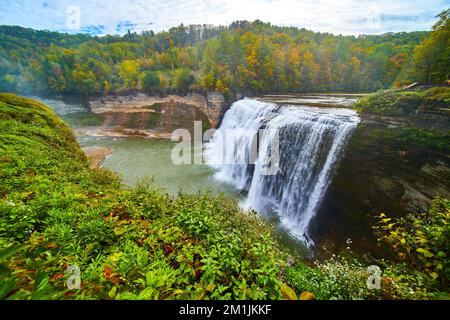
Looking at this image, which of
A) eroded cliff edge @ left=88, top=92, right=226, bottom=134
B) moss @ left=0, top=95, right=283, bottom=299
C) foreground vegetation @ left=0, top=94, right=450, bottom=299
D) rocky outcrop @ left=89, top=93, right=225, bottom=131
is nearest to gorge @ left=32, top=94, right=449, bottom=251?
foreground vegetation @ left=0, top=94, right=450, bottom=299

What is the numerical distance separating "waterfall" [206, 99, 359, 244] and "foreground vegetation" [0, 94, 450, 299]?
6.81 metres

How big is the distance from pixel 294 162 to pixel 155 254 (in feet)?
37.7

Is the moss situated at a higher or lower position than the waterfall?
higher

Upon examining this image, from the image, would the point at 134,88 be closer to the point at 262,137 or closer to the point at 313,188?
the point at 262,137

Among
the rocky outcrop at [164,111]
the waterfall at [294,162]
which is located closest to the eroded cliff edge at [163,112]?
the rocky outcrop at [164,111]

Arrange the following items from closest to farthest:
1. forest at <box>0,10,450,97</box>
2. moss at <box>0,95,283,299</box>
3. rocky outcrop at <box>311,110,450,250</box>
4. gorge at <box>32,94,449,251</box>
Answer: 1. moss at <box>0,95,283,299</box>
2. rocky outcrop at <box>311,110,450,250</box>
3. gorge at <box>32,94,449,251</box>
4. forest at <box>0,10,450,97</box>

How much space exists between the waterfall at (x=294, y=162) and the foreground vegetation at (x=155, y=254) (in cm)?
681

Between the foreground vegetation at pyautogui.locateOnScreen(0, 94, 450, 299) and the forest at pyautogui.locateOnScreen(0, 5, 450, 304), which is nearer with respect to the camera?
the foreground vegetation at pyautogui.locateOnScreen(0, 94, 450, 299)

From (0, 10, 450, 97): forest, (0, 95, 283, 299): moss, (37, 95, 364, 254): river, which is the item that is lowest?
(37, 95, 364, 254): river

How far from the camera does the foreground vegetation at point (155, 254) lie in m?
2.62

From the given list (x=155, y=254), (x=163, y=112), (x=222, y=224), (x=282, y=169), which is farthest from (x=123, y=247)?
(x=163, y=112)

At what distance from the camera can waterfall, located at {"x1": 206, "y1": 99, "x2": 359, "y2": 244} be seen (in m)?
11.3

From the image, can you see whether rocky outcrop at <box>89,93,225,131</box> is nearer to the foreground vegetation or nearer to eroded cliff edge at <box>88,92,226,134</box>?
eroded cliff edge at <box>88,92,226,134</box>

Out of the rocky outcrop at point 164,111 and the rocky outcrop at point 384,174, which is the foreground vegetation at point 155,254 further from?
the rocky outcrop at point 164,111
